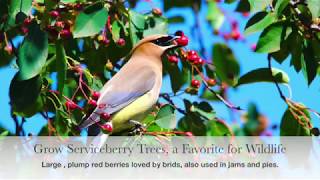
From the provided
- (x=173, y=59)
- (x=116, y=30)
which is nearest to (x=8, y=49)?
(x=116, y=30)

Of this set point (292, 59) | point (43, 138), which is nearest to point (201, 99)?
point (292, 59)

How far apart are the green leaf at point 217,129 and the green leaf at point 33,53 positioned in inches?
28.9

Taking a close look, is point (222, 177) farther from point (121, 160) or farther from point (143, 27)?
point (143, 27)

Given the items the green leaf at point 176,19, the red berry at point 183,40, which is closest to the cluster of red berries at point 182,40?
the red berry at point 183,40

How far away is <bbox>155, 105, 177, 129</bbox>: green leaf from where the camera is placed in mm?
2600

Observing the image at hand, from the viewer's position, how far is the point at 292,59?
2.89 meters

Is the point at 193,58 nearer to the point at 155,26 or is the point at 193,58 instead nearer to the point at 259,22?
the point at 155,26

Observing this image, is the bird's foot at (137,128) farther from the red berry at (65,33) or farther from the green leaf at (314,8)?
the green leaf at (314,8)

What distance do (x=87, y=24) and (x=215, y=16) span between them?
Answer: 960 millimetres

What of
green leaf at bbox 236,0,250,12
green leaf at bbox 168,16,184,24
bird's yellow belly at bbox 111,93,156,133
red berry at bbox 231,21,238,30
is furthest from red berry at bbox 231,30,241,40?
bird's yellow belly at bbox 111,93,156,133

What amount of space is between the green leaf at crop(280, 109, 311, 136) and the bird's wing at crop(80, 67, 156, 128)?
2.09ft

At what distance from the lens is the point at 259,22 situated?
108 inches

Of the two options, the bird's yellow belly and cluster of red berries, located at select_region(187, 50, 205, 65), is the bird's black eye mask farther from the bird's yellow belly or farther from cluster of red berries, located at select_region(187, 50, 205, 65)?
the bird's yellow belly

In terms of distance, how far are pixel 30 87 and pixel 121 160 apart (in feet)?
1.43
